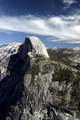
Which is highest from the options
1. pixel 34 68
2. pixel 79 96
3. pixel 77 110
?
pixel 34 68

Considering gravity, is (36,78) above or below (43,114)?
above

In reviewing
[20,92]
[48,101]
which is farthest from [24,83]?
[48,101]

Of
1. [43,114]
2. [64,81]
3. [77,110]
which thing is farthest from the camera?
[64,81]

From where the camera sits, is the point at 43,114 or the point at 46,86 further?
the point at 46,86

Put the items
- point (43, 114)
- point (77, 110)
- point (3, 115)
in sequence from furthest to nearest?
point (3, 115) < point (43, 114) < point (77, 110)

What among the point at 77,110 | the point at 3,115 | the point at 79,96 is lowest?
the point at 3,115

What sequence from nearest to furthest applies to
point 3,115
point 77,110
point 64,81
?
point 77,110 → point 64,81 → point 3,115

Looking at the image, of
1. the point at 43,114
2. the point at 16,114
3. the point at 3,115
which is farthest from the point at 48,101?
the point at 3,115

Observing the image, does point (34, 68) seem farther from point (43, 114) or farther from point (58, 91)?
point (43, 114)

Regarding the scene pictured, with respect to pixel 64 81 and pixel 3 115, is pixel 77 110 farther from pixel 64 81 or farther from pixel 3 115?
pixel 3 115
